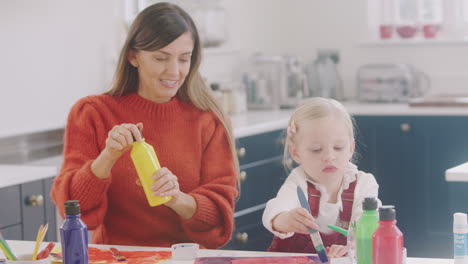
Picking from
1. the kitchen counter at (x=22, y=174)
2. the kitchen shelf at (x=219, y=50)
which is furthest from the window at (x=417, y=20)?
the kitchen counter at (x=22, y=174)

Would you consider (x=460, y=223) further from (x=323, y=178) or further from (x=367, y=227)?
(x=323, y=178)

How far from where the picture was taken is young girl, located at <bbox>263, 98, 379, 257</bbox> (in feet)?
7.07

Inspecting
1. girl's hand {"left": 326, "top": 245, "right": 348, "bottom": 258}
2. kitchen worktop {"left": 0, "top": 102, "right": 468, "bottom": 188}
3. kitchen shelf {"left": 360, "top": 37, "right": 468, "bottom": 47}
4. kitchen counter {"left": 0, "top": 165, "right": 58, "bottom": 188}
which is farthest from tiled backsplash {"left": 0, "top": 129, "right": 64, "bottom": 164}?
kitchen shelf {"left": 360, "top": 37, "right": 468, "bottom": 47}

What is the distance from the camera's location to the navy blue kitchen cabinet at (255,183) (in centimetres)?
396

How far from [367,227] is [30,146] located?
2205 mm

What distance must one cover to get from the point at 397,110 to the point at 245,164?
1008mm

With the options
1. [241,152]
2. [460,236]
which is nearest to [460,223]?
[460,236]

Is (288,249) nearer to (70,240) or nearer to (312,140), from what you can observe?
(312,140)

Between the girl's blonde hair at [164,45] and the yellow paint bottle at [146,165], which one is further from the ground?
the girl's blonde hair at [164,45]

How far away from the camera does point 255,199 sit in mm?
4113

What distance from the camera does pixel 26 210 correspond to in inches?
115

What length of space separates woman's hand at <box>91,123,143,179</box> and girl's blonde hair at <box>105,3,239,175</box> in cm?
34

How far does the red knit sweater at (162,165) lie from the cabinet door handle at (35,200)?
1.73ft

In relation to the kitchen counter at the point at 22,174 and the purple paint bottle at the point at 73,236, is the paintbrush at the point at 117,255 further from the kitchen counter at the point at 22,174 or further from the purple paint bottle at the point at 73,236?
the kitchen counter at the point at 22,174
